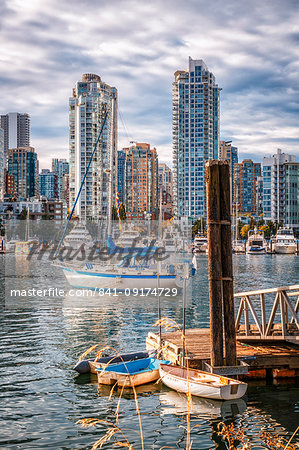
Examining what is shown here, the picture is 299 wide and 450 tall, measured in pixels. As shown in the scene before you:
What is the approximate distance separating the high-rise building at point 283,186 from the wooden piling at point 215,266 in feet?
489

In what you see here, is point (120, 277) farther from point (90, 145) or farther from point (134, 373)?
point (90, 145)

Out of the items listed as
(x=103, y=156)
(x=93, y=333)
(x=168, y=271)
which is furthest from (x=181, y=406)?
(x=103, y=156)

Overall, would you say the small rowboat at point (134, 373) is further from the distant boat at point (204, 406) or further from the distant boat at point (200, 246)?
the distant boat at point (200, 246)

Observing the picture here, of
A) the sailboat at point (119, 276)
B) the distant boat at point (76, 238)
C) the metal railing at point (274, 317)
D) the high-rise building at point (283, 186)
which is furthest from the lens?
the high-rise building at point (283, 186)

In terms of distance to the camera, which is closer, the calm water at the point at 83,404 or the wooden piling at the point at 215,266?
the calm water at the point at 83,404

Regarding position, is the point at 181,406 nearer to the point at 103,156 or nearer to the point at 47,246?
the point at 47,246

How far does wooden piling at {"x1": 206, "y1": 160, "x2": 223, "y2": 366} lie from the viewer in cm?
1418

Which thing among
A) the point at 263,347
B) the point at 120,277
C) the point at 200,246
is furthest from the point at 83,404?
the point at 200,246

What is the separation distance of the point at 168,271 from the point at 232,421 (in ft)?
102

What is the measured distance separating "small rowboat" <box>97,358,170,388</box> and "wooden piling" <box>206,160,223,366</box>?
2.40m

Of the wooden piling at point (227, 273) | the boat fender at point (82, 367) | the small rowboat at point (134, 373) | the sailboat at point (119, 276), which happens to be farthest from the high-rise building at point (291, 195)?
the wooden piling at point (227, 273)

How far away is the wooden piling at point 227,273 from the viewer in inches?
560

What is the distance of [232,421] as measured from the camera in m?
13.1

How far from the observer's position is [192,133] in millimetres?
187375
